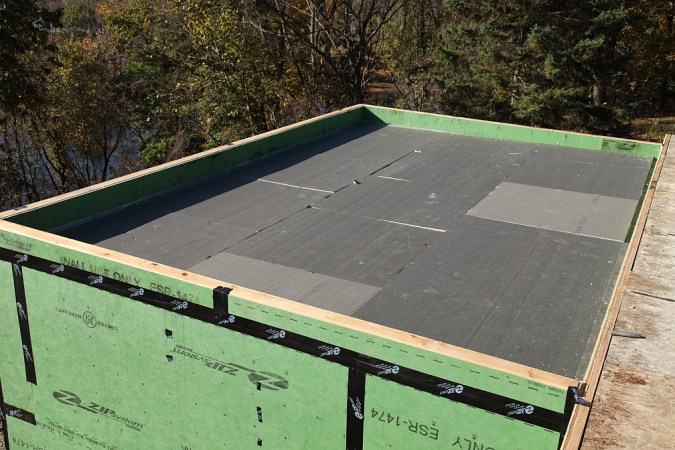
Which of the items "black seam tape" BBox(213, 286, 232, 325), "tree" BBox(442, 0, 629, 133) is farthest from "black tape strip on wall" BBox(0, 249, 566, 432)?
"tree" BBox(442, 0, 629, 133)

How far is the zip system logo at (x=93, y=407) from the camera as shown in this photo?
694 cm

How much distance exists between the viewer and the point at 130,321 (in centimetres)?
646

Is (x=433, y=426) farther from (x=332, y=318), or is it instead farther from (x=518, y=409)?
(x=332, y=318)

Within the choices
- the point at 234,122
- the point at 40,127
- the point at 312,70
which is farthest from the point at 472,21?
the point at 40,127

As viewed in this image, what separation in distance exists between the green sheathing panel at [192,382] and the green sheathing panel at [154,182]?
30.5 inches

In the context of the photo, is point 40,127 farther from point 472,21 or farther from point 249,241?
point 249,241

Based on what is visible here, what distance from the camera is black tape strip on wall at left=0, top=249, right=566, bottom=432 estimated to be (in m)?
4.36

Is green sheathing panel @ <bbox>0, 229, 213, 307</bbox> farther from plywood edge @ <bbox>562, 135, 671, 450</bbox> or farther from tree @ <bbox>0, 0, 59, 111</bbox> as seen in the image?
tree @ <bbox>0, 0, 59, 111</bbox>

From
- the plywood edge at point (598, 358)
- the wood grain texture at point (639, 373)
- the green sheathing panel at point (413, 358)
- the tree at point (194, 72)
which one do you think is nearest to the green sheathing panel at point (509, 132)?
the plywood edge at point (598, 358)

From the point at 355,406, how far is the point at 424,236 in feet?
10.6

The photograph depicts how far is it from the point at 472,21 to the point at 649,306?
A: 820 inches

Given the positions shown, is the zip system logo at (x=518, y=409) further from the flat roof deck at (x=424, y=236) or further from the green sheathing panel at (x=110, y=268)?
the green sheathing panel at (x=110, y=268)

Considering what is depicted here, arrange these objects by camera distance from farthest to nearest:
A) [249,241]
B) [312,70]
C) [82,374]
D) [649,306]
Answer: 1. [312,70]
2. [249,241]
3. [82,374]
4. [649,306]

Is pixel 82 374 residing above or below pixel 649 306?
below
